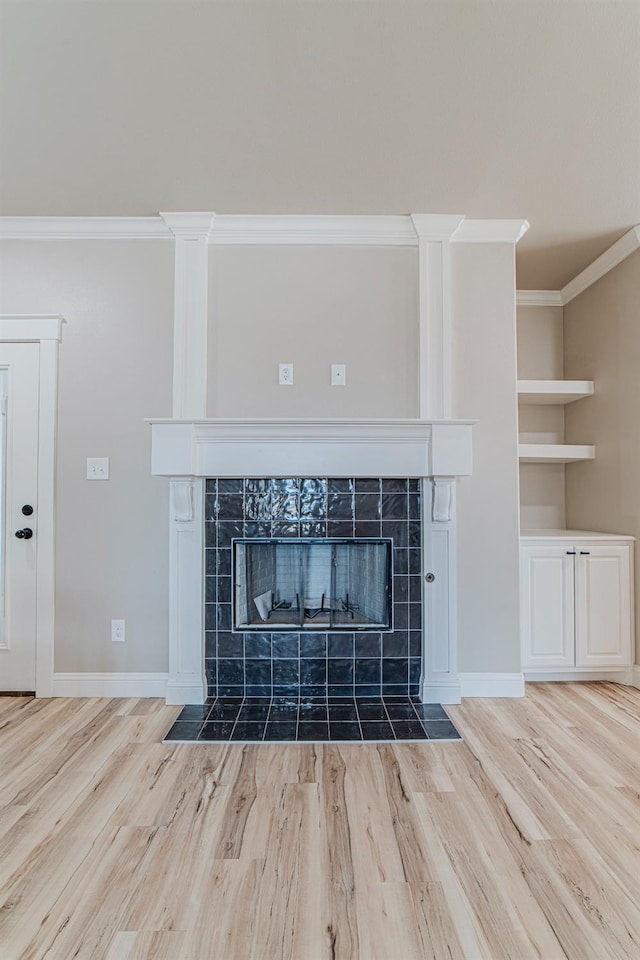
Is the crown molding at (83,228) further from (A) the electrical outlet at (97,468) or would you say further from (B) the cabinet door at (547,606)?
(B) the cabinet door at (547,606)

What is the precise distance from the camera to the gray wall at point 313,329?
2701 millimetres

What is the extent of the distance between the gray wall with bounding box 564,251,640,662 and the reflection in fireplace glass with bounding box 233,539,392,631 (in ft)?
4.70

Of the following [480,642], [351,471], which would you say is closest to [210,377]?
[351,471]

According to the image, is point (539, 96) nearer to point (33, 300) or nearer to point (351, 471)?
point (351, 471)

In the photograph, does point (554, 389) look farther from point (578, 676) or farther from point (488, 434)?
point (578, 676)

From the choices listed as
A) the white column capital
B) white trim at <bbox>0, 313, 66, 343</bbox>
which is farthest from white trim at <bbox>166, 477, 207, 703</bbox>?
the white column capital

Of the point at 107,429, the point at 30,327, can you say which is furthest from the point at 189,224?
the point at 107,429

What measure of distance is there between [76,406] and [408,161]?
197 cm

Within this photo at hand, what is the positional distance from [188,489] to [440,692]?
1.60 m

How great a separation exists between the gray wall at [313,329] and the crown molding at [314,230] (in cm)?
4

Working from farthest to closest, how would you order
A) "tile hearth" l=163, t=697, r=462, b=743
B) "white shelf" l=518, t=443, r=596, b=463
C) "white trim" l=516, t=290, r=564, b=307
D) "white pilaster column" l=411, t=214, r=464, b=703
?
"white trim" l=516, t=290, r=564, b=307, "white shelf" l=518, t=443, r=596, b=463, "white pilaster column" l=411, t=214, r=464, b=703, "tile hearth" l=163, t=697, r=462, b=743

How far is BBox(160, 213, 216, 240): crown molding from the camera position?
2.61 m

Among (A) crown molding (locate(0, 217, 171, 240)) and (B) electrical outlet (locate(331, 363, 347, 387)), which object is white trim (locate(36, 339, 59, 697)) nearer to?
(A) crown molding (locate(0, 217, 171, 240))

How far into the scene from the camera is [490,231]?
2.70 meters
